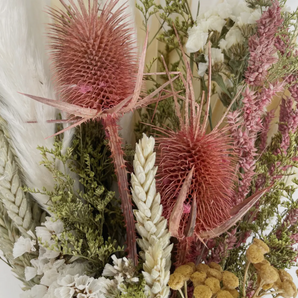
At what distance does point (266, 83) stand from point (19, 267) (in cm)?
56

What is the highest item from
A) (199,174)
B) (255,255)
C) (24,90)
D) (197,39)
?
(197,39)

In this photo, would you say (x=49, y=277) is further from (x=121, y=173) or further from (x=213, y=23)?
(x=213, y=23)

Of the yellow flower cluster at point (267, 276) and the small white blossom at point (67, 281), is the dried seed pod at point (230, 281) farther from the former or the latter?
the small white blossom at point (67, 281)

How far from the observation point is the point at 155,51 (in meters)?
0.69

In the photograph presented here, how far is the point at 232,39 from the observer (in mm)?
524

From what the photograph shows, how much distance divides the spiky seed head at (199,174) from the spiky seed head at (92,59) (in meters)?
0.12

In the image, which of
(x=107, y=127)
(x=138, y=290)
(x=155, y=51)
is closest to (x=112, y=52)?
(x=107, y=127)

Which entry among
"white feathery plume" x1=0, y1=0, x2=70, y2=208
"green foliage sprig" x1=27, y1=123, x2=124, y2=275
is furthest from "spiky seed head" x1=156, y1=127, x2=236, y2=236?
"white feathery plume" x1=0, y1=0, x2=70, y2=208

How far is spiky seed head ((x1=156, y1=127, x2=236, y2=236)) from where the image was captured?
0.45 metres

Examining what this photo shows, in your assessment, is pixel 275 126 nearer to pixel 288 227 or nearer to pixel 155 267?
pixel 288 227

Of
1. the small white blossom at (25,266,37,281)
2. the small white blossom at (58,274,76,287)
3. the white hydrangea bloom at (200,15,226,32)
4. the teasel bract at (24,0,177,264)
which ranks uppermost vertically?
the white hydrangea bloom at (200,15,226,32)

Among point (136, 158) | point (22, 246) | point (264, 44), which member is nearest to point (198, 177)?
point (136, 158)

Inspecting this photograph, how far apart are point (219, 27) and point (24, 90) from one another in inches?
14.5

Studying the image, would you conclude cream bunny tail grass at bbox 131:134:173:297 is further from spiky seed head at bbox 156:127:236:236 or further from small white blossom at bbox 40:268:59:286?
small white blossom at bbox 40:268:59:286
